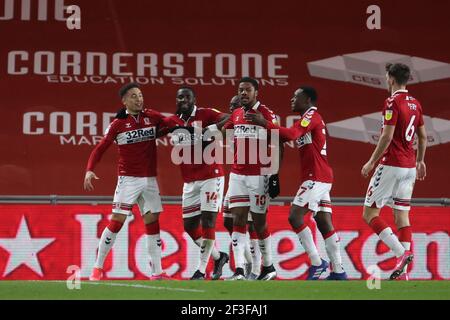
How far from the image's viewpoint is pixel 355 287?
7246 mm

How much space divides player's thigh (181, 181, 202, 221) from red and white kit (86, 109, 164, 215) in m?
0.31

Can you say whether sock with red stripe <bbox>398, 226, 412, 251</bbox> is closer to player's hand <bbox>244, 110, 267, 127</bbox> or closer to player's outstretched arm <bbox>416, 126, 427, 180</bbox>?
player's outstretched arm <bbox>416, 126, 427, 180</bbox>

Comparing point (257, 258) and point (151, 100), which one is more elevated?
point (151, 100)

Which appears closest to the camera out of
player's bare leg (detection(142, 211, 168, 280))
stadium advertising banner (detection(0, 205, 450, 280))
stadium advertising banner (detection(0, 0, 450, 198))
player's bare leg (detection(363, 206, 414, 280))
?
player's bare leg (detection(363, 206, 414, 280))

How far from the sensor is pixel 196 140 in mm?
9195

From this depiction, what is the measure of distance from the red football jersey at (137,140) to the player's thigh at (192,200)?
39 centimetres

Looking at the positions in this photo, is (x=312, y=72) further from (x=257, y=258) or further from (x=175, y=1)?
(x=257, y=258)

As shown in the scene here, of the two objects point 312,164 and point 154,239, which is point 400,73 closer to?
point 312,164

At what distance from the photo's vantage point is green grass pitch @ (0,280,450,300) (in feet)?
21.6

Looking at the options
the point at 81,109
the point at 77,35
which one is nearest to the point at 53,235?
the point at 81,109

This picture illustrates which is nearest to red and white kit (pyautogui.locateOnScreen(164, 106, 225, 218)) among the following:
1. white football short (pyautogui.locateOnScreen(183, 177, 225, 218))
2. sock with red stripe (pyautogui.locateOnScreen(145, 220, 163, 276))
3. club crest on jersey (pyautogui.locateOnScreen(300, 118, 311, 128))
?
white football short (pyautogui.locateOnScreen(183, 177, 225, 218))

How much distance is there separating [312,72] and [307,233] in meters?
4.74

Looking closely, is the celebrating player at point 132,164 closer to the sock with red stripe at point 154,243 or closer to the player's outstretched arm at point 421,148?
the sock with red stripe at point 154,243

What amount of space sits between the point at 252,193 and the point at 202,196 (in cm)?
57
